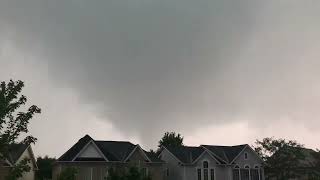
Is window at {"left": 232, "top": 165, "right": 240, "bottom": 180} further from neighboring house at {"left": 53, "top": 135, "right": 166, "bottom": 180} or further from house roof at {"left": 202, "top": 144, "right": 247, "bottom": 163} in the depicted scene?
neighboring house at {"left": 53, "top": 135, "right": 166, "bottom": 180}

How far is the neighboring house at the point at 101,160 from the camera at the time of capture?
2436 inches

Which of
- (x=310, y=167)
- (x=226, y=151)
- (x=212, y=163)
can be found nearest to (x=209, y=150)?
(x=212, y=163)

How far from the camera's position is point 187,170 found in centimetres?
7125

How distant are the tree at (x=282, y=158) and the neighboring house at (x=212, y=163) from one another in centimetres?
221

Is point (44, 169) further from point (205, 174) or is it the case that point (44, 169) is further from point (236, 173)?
point (236, 173)

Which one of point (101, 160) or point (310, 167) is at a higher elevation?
point (310, 167)

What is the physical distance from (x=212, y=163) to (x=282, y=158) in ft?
34.5

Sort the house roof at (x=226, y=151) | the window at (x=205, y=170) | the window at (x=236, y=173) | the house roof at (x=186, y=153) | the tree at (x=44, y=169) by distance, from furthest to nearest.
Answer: the tree at (x=44, y=169)
the house roof at (x=226, y=151)
the window at (x=236, y=173)
the window at (x=205, y=170)
the house roof at (x=186, y=153)

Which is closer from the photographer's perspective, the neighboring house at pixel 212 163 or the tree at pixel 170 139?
the neighboring house at pixel 212 163

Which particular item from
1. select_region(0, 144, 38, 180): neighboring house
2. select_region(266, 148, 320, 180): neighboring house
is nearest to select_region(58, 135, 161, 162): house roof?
select_region(0, 144, 38, 180): neighboring house

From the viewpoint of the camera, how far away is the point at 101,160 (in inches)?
2493

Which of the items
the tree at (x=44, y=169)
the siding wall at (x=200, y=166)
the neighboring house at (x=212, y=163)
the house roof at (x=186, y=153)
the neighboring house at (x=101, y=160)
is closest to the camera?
the neighboring house at (x=101, y=160)

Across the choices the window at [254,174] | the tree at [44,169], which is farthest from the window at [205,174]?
the tree at [44,169]

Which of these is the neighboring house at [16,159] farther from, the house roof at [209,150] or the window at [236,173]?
the window at [236,173]
